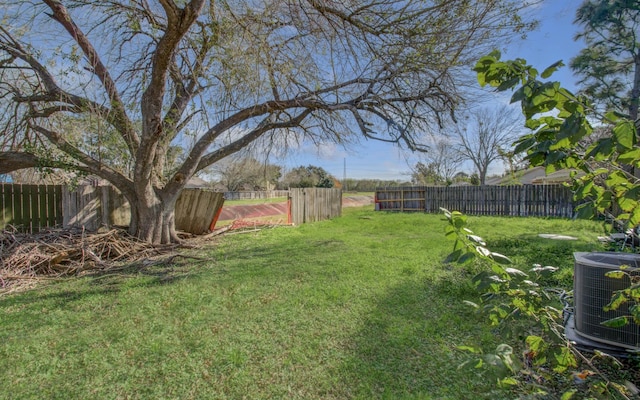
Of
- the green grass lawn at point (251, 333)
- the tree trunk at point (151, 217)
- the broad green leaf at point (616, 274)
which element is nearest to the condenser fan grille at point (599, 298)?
the green grass lawn at point (251, 333)

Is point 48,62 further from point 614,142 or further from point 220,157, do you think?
point 614,142

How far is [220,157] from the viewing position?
7.19 metres

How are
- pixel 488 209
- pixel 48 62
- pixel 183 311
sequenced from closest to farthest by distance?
pixel 183 311 → pixel 48 62 → pixel 488 209

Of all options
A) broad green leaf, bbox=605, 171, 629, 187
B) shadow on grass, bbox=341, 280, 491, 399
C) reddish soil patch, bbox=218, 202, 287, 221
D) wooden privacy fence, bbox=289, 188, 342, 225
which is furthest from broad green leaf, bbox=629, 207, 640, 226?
reddish soil patch, bbox=218, 202, 287, 221

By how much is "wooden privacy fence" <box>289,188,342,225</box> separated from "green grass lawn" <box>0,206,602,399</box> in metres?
5.76

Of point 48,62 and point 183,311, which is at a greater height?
point 48,62

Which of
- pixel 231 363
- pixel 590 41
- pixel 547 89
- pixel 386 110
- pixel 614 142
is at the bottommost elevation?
pixel 231 363

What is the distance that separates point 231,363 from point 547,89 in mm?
2592

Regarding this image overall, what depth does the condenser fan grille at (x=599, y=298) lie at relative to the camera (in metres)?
2.16

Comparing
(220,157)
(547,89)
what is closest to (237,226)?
(220,157)

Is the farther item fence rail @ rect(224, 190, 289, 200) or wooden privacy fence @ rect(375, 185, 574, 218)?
fence rail @ rect(224, 190, 289, 200)

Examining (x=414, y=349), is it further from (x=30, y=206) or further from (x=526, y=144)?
(x=30, y=206)

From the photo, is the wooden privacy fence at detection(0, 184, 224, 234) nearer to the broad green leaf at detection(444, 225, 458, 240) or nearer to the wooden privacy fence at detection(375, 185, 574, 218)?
the broad green leaf at detection(444, 225, 458, 240)

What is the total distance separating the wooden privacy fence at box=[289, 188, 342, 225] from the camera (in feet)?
35.8
